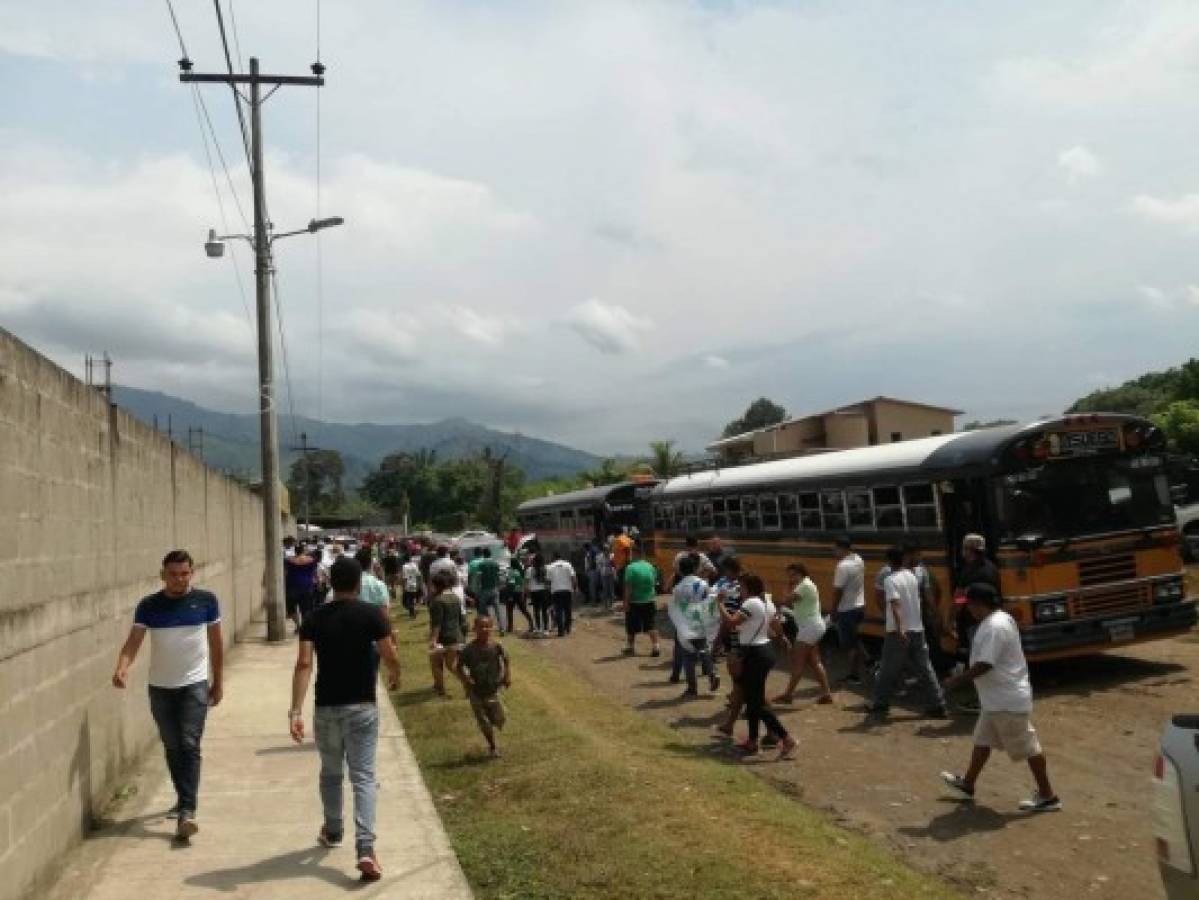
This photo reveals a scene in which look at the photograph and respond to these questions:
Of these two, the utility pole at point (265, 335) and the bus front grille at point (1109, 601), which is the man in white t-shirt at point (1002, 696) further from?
the utility pole at point (265, 335)

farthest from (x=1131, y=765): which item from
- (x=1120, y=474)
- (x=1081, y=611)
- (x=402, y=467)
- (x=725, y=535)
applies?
(x=402, y=467)

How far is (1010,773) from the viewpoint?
30.5ft

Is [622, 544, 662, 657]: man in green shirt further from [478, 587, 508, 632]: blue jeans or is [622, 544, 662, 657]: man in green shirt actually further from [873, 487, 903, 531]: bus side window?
[873, 487, 903, 531]: bus side window

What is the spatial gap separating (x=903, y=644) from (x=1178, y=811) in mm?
7796

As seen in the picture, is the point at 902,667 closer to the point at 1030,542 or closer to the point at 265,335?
the point at 1030,542

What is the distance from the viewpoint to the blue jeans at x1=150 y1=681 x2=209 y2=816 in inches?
284

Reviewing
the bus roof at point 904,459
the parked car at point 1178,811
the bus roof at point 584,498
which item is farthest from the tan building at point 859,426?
the parked car at point 1178,811

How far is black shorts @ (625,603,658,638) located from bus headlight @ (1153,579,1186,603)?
277 inches

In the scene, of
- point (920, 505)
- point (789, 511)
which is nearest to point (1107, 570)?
point (920, 505)

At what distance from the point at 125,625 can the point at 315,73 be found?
50.7 feet

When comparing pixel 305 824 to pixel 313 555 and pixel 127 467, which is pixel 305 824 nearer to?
pixel 127 467

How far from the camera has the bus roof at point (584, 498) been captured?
100 feet

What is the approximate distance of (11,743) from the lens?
5777 mm

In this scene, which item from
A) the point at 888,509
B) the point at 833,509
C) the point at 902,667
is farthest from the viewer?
the point at 833,509
